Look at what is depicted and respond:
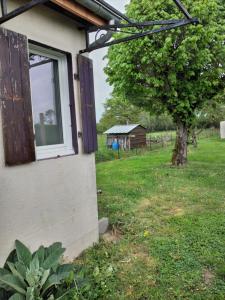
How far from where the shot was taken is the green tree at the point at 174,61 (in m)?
7.27

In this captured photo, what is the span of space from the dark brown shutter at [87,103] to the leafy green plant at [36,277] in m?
1.29

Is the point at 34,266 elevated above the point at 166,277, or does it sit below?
above

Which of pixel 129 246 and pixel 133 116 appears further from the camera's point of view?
pixel 133 116

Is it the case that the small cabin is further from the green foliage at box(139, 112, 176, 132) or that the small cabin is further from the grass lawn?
the grass lawn

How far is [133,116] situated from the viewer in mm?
29594

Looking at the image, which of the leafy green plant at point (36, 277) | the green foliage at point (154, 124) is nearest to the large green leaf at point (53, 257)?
the leafy green plant at point (36, 277)

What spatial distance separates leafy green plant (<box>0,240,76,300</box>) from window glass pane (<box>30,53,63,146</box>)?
103 cm

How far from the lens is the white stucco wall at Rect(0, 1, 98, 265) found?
223cm

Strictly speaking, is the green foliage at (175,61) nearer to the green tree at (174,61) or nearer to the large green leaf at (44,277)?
the green tree at (174,61)

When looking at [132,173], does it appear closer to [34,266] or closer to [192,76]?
[192,76]

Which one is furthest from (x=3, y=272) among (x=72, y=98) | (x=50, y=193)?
(x=72, y=98)

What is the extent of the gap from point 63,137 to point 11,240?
3.80 ft

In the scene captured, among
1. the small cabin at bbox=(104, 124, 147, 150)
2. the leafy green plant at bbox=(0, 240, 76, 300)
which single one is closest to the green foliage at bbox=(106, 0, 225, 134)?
the leafy green plant at bbox=(0, 240, 76, 300)

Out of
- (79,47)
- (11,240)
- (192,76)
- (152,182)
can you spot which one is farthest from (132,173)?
(11,240)
